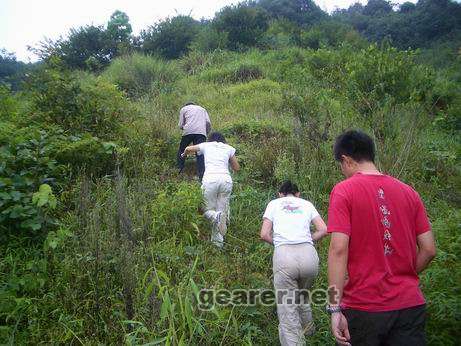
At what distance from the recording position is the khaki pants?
11.2ft

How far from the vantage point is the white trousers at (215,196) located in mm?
5199

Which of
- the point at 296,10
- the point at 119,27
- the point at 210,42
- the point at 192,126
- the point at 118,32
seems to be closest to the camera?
the point at 192,126

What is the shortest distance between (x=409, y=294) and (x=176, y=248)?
2823mm

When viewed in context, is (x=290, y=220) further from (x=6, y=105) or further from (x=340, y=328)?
(x=6, y=105)

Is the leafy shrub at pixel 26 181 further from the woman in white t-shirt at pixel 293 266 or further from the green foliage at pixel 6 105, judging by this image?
the woman in white t-shirt at pixel 293 266

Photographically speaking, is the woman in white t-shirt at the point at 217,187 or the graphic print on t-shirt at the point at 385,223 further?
the woman in white t-shirt at the point at 217,187

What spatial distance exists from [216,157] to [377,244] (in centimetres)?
340

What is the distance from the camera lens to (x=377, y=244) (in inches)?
89.3

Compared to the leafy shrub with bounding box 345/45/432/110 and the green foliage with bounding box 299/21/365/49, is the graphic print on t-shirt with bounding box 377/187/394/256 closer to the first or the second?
the leafy shrub with bounding box 345/45/432/110

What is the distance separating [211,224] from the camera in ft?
17.0

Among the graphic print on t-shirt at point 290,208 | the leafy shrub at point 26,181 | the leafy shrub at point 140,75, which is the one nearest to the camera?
the graphic print on t-shirt at point 290,208

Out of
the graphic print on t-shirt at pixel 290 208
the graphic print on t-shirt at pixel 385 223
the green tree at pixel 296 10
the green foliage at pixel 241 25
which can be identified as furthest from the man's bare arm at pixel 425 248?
the green tree at pixel 296 10

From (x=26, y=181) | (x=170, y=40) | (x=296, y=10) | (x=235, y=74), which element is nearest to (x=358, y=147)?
(x=26, y=181)

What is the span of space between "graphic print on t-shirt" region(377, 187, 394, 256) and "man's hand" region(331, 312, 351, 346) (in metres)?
0.44
